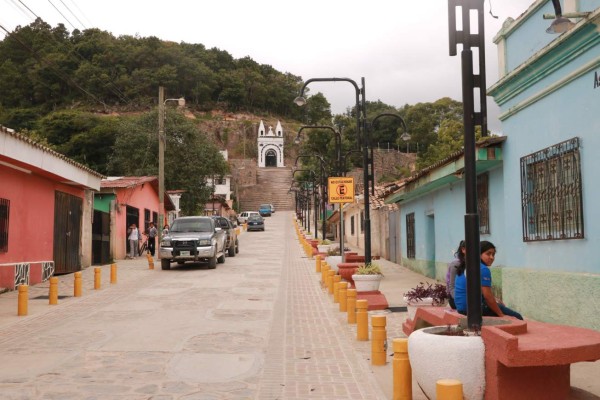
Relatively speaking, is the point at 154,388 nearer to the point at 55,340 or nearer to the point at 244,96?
the point at 55,340

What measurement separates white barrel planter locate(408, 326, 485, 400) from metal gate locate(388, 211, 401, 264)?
1908 centimetres

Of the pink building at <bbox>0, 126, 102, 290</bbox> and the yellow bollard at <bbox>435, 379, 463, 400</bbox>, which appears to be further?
the pink building at <bbox>0, 126, 102, 290</bbox>

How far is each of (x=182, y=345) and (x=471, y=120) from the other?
207 inches

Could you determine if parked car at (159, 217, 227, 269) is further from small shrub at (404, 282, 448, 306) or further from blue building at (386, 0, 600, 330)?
small shrub at (404, 282, 448, 306)

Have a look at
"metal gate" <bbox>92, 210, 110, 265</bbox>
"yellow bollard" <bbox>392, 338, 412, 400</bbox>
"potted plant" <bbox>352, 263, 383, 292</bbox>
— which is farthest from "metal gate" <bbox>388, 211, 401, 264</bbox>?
"yellow bollard" <bbox>392, 338, 412, 400</bbox>

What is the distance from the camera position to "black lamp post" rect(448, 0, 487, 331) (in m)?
5.32

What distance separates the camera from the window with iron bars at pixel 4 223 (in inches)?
591

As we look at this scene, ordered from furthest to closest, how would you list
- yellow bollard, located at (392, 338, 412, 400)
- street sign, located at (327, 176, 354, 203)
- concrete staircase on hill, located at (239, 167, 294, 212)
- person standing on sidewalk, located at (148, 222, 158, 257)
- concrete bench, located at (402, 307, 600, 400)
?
concrete staircase on hill, located at (239, 167, 294, 212)
person standing on sidewalk, located at (148, 222, 158, 257)
street sign, located at (327, 176, 354, 203)
yellow bollard, located at (392, 338, 412, 400)
concrete bench, located at (402, 307, 600, 400)

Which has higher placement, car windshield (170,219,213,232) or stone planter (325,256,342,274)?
car windshield (170,219,213,232)

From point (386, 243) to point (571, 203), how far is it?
1870 cm

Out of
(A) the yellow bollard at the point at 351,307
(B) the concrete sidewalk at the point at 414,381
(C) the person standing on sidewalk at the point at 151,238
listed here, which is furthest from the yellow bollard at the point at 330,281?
(C) the person standing on sidewalk at the point at 151,238

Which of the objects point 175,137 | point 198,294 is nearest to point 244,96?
point 175,137

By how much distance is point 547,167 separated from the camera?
369 inches

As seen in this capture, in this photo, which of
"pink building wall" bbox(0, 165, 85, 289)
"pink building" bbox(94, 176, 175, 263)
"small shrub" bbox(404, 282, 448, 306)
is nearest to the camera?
"small shrub" bbox(404, 282, 448, 306)
